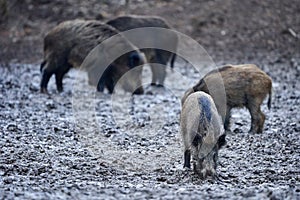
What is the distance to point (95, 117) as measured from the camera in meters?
10.6

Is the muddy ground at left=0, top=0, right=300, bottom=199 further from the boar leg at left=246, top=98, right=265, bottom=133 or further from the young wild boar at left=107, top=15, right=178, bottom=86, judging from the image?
the young wild boar at left=107, top=15, right=178, bottom=86

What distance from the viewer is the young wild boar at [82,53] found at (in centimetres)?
1280

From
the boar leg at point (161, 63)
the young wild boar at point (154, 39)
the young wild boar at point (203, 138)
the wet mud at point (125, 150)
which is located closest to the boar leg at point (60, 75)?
the wet mud at point (125, 150)

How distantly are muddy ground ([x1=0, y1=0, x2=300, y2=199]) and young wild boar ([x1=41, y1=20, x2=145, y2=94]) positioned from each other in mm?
347

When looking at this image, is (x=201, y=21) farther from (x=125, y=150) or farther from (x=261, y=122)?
(x=125, y=150)

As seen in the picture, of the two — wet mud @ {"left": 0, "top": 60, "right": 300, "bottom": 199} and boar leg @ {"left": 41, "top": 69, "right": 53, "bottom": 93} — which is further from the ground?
boar leg @ {"left": 41, "top": 69, "right": 53, "bottom": 93}

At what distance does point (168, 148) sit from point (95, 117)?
254 cm

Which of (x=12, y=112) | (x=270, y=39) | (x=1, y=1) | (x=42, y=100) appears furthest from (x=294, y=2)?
(x=12, y=112)

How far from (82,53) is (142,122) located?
295 cm

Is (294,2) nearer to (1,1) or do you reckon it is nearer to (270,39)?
(270,39)

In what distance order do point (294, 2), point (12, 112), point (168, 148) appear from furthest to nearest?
point (294, 2) → point (12, 112) → point (168, 148)

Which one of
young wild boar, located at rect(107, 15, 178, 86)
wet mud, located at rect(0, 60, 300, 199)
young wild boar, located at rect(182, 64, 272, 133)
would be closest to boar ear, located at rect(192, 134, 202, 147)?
wet mud, located at rect(0, 60, 300, 199)

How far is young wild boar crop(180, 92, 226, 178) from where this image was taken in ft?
21.8

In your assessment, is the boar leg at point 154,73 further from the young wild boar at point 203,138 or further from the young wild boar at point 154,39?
the young wild boar at point 203,138
